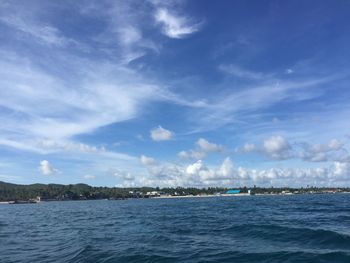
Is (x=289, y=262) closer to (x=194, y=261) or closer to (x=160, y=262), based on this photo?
(x=194, y=261)

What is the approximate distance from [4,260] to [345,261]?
2271cm

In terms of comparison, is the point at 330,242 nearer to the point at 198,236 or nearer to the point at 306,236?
the point at 306,236

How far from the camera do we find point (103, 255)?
25.8m

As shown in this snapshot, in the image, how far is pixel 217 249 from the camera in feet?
86.4

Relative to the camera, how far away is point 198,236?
109 ft

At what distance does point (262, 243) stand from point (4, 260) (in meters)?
19.4

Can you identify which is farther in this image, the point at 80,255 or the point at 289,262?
the point at 80,255

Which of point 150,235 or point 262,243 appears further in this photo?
point 150,235

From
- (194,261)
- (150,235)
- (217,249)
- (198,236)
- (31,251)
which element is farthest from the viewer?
(150,235)

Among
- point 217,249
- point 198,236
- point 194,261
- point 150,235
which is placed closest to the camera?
point 194,261

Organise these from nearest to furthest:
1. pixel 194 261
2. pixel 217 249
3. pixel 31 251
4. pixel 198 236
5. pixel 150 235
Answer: pixel 194 261, pixel 217 249, pixel 31 251, pixel 198 236, pixel 150 235

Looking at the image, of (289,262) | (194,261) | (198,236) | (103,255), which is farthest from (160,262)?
(198,236)

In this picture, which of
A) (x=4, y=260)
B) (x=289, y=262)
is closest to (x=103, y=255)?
(x=4, y=260)

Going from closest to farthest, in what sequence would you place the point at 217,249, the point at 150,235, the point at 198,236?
the point at 217,249 → the point at 198,236 → the point at 150,235
